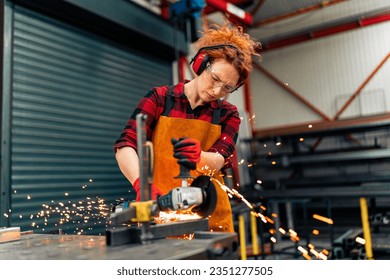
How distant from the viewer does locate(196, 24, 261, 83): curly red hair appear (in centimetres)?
126

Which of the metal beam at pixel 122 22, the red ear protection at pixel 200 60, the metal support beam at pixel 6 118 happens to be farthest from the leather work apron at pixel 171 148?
the metal beam at pixel 122 22

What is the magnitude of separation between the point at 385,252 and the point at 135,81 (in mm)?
2468

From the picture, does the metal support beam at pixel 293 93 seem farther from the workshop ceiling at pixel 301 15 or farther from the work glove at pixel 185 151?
the work glove at pixel 185 151

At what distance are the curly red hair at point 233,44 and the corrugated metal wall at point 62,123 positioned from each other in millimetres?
1320

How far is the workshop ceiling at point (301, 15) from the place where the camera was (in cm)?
505

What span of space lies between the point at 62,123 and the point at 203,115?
1479 millimetres

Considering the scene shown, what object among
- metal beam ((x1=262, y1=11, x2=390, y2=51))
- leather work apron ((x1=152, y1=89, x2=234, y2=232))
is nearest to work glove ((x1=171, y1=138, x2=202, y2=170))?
leather work apron ((x1=152, y1=89, x2=234, y2=232))

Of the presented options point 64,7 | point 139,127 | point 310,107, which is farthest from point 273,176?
point 139,127

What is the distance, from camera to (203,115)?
4.66ft

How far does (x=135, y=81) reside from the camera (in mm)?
2912

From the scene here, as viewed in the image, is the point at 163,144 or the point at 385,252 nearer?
the point at 163,144

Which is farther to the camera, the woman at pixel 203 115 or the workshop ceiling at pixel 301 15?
the workshop ceiling at pixel 301 15

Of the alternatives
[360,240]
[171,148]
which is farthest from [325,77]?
[171,148]
